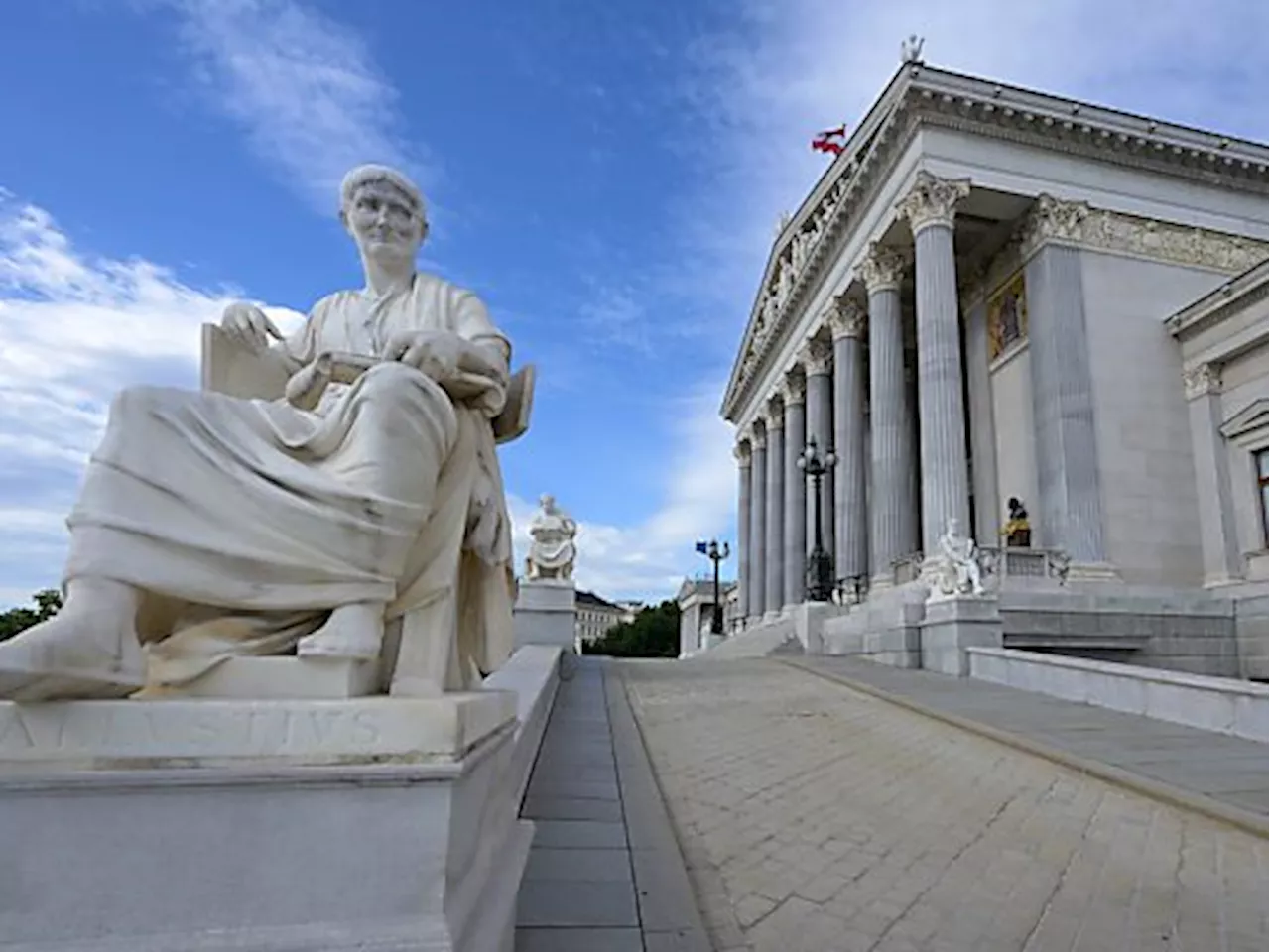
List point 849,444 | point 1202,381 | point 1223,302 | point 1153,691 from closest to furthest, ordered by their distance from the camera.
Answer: point 1153,691 < point 1223,302 < point 1202,381 < point 849,444

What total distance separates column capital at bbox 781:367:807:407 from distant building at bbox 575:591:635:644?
67.6 meters

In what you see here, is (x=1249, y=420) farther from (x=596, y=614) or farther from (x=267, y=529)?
(x=596, y=614)

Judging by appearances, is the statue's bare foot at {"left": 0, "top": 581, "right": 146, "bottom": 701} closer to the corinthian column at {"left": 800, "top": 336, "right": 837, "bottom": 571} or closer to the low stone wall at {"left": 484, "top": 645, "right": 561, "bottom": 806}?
the low stone wall at {"left": 484, "top": 645, "right": 561, "bottom": 806}

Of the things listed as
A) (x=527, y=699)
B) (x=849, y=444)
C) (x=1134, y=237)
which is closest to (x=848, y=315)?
(x=849, y=444)

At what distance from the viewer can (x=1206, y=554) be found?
21.1m

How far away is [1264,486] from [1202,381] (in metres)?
3.15

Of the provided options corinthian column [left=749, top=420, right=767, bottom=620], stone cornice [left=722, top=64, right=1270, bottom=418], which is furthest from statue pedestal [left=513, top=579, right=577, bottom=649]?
corinthian column [left=749, top=420, right=767, bottom=620]

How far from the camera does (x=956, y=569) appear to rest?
15.5 metres

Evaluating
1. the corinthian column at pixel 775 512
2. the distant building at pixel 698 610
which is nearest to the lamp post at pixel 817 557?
the corinthian column at pixel 775 512

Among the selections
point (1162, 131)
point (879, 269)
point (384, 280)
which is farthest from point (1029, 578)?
point (384, 280)

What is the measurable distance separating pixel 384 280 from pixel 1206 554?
A: 24050 mm

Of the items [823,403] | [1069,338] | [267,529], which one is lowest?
[267,529]

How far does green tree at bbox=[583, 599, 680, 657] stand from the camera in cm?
6744

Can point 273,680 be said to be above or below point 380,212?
below
